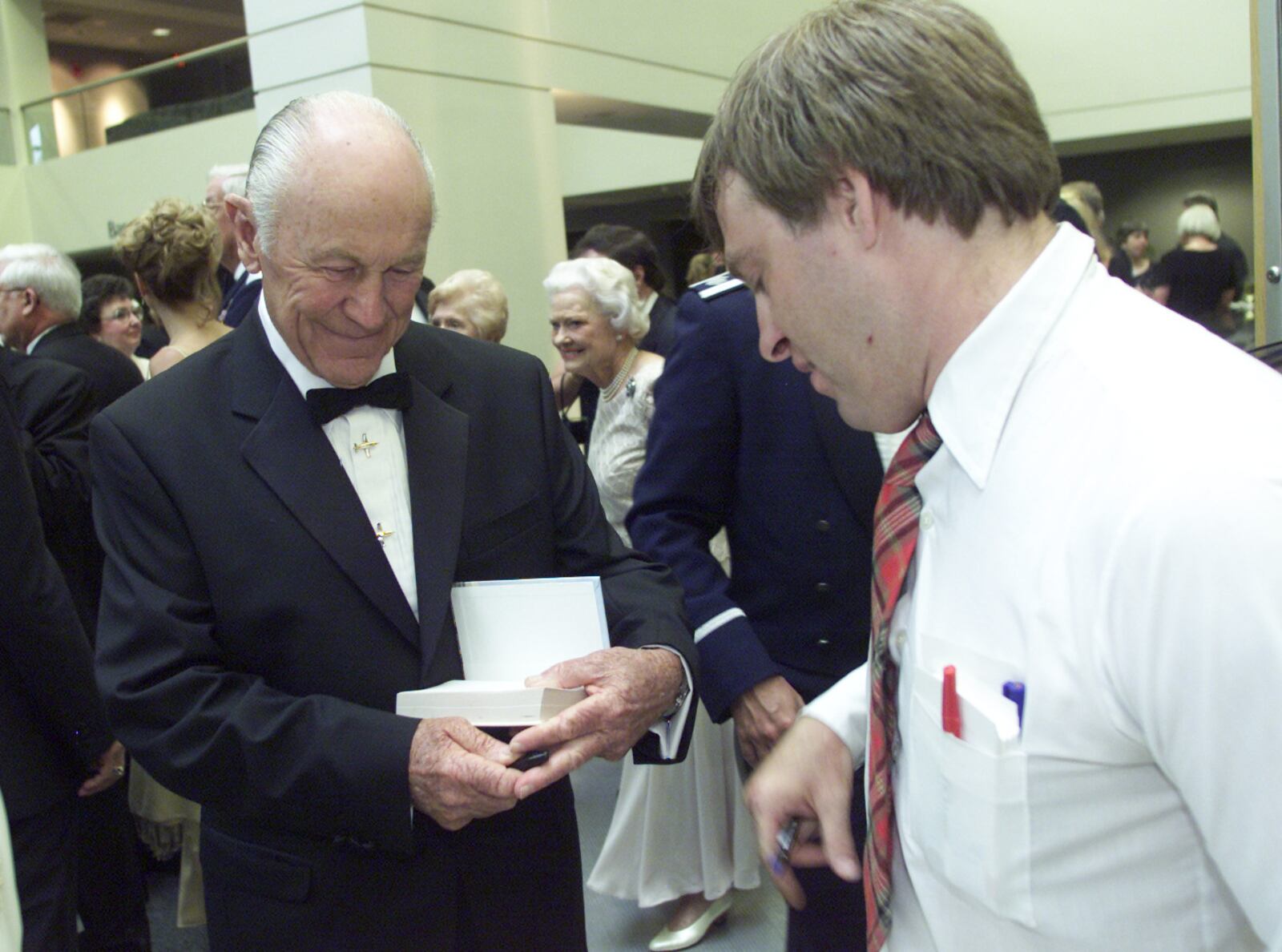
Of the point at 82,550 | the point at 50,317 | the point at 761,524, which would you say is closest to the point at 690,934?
the point at 761,524

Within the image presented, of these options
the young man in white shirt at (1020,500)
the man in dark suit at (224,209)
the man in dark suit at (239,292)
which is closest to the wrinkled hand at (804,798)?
the young man in white shirt at (1020,500)

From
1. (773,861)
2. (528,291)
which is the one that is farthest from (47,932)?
(528,291)

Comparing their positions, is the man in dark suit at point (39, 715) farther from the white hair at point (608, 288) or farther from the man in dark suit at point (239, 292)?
the white hair at point (608, 288)

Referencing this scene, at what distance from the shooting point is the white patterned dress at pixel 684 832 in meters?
3.38

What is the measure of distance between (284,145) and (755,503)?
102 cm

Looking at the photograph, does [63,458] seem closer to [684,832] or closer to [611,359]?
[611,359]

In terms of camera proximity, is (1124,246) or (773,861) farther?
(1124,246)

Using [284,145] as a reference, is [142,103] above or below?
above

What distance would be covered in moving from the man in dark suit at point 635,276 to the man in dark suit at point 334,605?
2942 mm

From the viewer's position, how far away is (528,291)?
779 cm

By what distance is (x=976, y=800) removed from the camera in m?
0.95

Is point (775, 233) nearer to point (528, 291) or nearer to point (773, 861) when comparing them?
point (773, 861)

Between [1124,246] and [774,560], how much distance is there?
30.5 feet

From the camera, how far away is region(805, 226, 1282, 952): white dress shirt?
2.52ft
